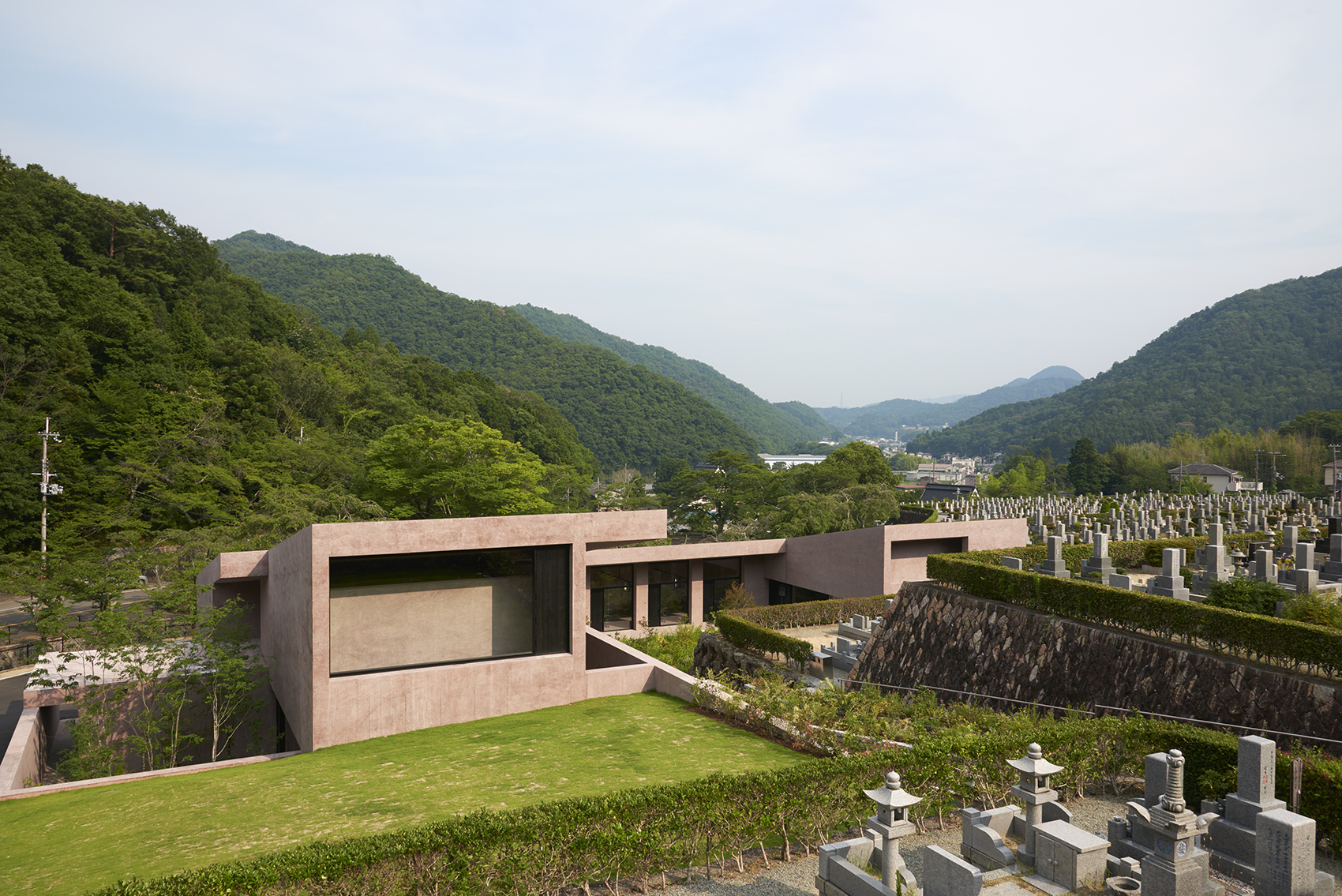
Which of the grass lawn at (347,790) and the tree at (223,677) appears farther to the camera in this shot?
the tree at (223,677)

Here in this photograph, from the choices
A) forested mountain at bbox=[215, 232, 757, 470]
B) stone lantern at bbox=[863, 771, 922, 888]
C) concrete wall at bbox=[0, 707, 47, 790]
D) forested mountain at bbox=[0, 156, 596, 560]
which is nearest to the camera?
stone lantern at bbox=[863, 771, 922, 888]

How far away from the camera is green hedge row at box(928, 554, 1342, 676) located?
10.7 metres

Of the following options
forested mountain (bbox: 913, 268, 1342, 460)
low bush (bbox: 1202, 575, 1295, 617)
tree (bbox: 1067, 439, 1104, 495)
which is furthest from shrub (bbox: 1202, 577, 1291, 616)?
forested mountain (bbox: 913, 268, 1342, 460)

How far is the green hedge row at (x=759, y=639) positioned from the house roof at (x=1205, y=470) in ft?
291

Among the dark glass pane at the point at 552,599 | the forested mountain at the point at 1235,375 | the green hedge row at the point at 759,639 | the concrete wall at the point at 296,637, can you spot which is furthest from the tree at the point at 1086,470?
the concrete wall at the point at 296,637

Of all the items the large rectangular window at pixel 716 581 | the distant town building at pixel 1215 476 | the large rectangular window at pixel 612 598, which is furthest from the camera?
the distant town building at pixel 1215 476

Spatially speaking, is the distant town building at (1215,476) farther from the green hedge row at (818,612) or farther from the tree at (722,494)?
the green hedge row at (818,612)

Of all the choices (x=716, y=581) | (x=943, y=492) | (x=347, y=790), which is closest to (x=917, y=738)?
(x=347, y=790)

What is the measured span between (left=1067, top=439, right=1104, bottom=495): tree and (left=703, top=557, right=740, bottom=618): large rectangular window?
287 ft

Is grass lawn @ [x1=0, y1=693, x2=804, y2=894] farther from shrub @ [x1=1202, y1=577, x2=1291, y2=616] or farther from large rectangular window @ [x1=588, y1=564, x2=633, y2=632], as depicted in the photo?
large rectangular window @ [x1=588, y1=564, x2=633, y2=632]

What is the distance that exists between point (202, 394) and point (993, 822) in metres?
52.7

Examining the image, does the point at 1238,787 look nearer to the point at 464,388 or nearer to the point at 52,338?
the point at 52,338

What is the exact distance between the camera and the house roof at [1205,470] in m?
87.2

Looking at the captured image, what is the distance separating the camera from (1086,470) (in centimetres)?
10100
